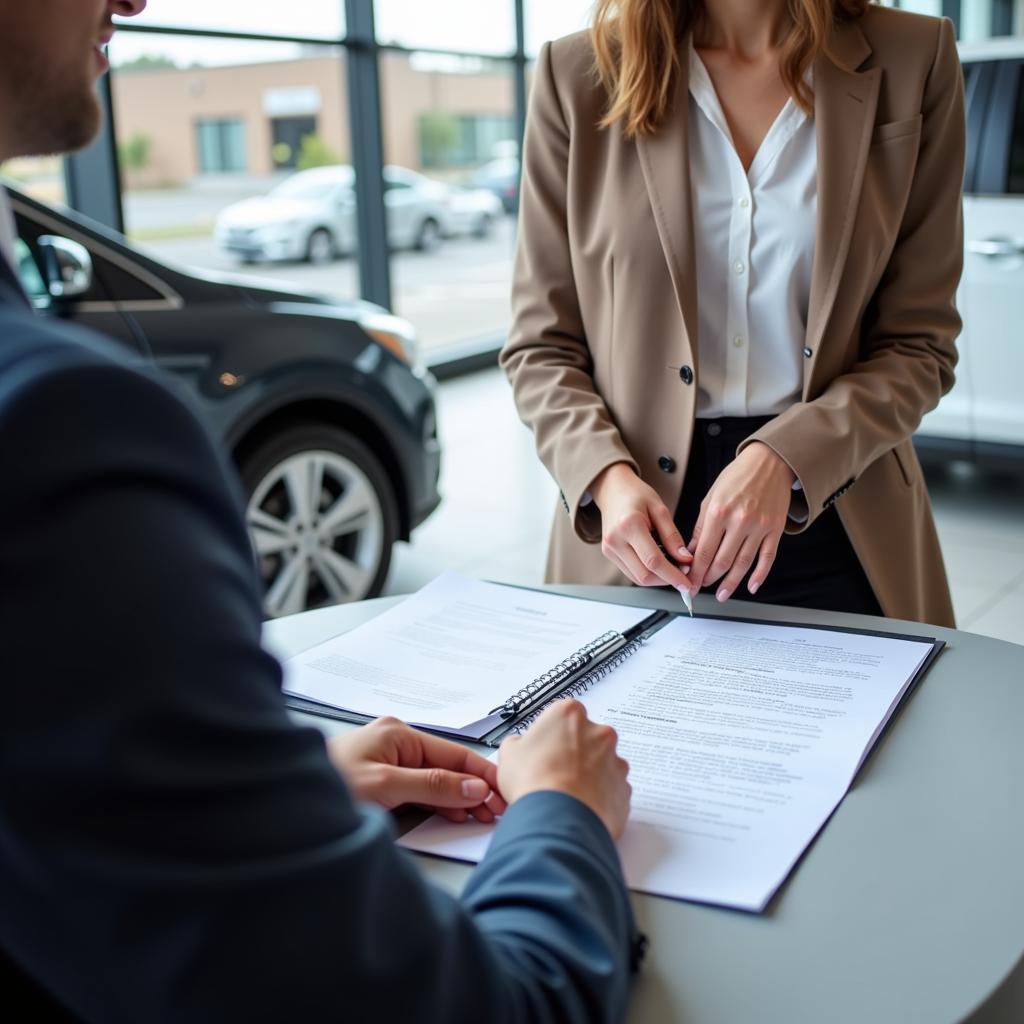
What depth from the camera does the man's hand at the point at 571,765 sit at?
758 mm

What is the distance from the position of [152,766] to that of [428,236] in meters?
8.67

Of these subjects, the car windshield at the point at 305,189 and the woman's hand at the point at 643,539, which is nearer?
the woman's hand at the point at 643,539

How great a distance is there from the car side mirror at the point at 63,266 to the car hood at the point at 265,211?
186 inches

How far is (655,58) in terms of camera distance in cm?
150

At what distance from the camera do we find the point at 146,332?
304 centimetres

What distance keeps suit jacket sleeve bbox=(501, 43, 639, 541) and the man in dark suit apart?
1.01 metres

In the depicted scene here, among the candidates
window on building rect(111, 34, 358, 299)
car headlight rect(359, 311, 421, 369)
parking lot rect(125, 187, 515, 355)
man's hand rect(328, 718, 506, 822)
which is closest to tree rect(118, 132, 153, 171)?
window on building rect(111, 34, 358, 299)

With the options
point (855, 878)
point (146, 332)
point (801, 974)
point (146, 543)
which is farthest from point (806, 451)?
point (146, 332)

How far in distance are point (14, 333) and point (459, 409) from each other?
5959 mm

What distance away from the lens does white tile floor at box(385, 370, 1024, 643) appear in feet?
12.1

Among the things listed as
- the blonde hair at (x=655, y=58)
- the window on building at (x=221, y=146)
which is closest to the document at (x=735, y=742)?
the blonde hair at (x=655, y=58)

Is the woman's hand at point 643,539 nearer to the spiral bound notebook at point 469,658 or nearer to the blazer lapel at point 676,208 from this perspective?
the spiral bound notebook at point 469,658

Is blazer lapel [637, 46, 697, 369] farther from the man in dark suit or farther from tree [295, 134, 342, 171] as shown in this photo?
tree [295, 134, 342, 171]

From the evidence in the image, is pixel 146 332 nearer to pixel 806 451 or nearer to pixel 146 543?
pixel 806 451
